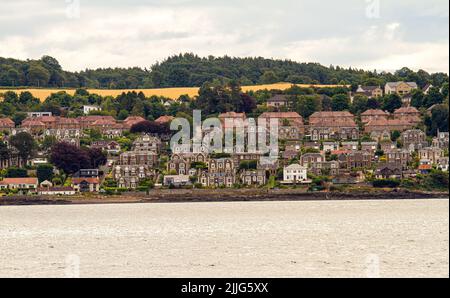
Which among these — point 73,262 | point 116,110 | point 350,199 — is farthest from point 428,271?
point 116,110

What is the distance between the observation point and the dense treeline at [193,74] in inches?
2709

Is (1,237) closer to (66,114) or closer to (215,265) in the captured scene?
(215,265)

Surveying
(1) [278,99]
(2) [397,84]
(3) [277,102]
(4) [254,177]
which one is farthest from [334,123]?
(2) [397,84]

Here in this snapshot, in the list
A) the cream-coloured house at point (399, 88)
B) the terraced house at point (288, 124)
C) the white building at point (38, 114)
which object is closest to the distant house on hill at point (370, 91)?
the cream-coloured house at point (399, 88)

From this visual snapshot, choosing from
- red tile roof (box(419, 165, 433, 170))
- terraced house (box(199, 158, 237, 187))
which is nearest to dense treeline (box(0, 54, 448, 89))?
red tile roof (box(419, 165, 433, 170))

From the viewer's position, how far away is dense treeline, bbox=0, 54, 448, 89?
226 ft

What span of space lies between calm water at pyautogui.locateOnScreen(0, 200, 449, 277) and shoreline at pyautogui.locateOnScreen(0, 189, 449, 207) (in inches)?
65.1

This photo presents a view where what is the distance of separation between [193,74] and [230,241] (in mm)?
51317

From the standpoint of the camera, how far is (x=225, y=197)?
38219 mm

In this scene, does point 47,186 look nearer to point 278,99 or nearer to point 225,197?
point 225,197

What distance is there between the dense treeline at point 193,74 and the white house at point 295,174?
79.0ft

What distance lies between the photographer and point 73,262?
751 inches

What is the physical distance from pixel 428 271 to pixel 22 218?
17148 mm

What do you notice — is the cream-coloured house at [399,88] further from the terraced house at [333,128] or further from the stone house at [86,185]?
the stone house at [86,185]
